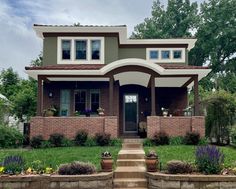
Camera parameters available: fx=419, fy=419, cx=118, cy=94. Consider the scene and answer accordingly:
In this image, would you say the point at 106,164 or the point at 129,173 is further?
the point at 129,173

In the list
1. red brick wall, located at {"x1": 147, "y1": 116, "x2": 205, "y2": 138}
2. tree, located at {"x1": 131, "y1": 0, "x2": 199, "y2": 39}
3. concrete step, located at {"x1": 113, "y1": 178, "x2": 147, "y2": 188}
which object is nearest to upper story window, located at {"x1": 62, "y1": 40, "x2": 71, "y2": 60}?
red brick wall, located at {"x1": 147, "y1": 116, "x2": 205, "y2": 138}

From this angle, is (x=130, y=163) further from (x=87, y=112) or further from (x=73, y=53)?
(x=73, y=53)

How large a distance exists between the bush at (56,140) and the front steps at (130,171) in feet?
14.3

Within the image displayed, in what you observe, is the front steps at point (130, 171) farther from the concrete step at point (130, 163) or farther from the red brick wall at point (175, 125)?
the red brick wall at point (175, 125)

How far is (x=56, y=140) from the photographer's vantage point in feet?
65.0

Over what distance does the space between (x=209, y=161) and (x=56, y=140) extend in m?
9.64

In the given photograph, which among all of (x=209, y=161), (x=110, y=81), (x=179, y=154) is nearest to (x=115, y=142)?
(x=110, y=81)

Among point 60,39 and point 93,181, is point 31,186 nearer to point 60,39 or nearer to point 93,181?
point 93,181

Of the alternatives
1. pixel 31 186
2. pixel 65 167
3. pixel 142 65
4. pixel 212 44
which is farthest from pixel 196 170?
pixel 212 44

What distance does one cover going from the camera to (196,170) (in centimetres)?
1222

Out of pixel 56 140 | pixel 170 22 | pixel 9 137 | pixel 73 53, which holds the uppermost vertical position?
pixel 170 22

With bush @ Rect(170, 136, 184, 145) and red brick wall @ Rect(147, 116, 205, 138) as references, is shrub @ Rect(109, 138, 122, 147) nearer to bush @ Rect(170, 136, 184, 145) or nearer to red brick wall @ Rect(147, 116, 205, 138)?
red brick wall @ Rect(147, 116, 205, 138)

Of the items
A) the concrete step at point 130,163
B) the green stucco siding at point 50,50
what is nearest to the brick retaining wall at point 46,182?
the concrete step at point 130,163

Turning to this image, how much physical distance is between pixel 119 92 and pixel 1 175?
13642 mm
